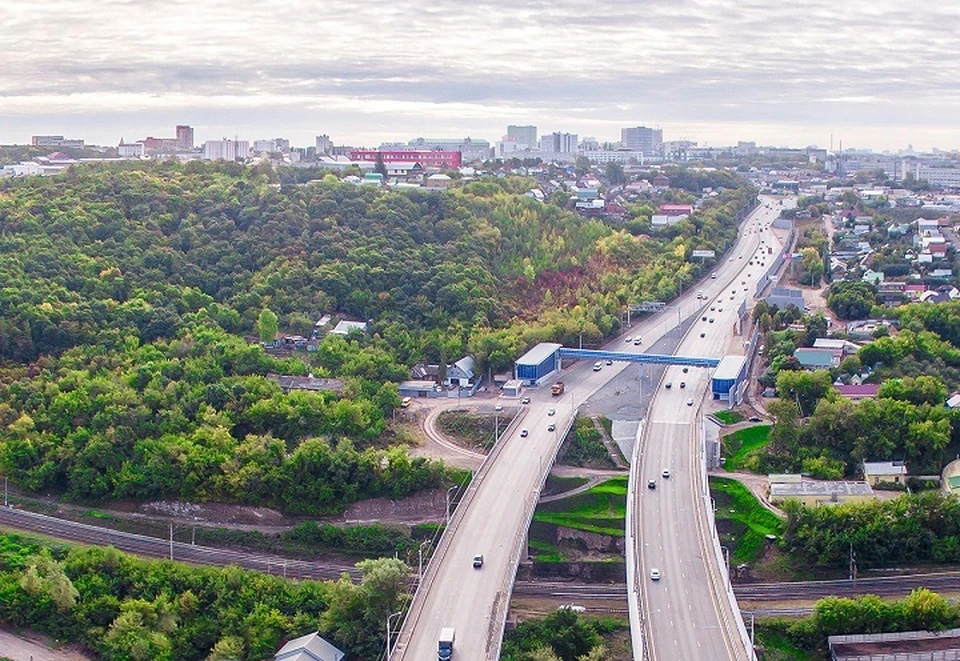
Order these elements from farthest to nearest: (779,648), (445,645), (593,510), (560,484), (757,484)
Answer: (560,484)
(757,484)
(593,510)
(779,648)
(445,645)

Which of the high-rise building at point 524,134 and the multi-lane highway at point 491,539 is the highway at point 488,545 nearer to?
the multi-lane highway at point 491,539

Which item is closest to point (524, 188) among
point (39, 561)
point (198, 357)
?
point (198, 357)

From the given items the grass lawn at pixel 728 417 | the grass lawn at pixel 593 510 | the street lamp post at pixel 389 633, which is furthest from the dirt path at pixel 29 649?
the grass lawn at pixel 728 417

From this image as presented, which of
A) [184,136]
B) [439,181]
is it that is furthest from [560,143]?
[439,181]

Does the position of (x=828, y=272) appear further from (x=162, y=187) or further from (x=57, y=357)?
(x=57, y=357)

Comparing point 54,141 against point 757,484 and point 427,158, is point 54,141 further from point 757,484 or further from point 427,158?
point 757,484

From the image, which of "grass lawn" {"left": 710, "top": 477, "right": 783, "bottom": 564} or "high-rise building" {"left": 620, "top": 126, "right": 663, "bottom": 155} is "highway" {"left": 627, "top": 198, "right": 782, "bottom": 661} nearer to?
"grass lawn" {"left": 710, "top": 477, "right": 783, "bottom": 564}
